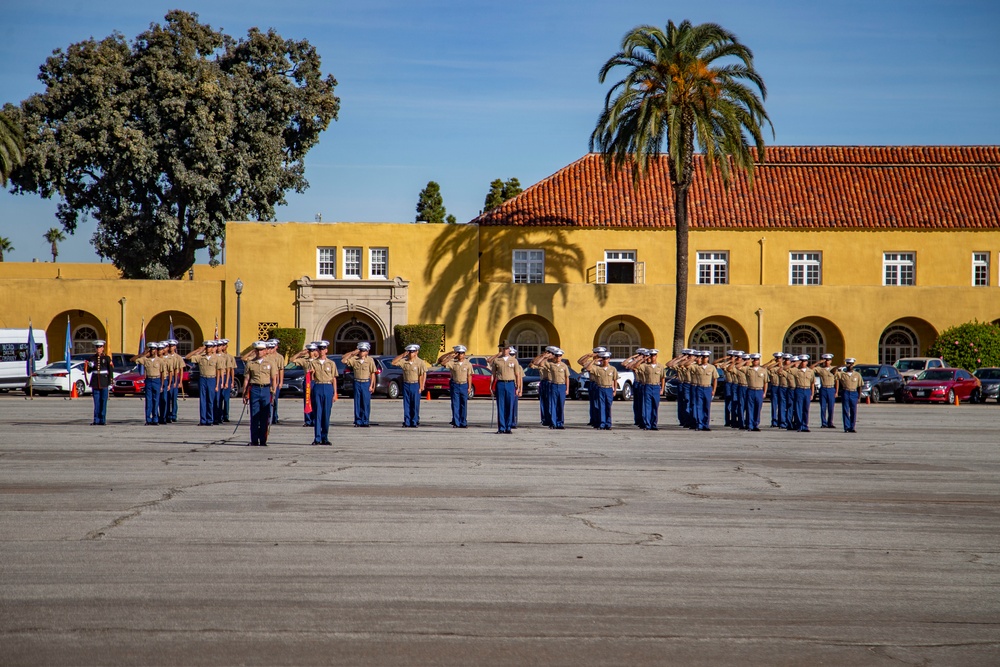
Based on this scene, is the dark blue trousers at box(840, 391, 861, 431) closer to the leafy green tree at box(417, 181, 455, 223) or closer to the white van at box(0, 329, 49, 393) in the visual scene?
the white van at box(0, 329, 49, 393)

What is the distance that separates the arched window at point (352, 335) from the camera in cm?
4778

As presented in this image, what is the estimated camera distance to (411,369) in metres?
24.2

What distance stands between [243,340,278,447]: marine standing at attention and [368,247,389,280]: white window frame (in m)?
27.8

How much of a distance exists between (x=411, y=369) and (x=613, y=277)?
80.5ft

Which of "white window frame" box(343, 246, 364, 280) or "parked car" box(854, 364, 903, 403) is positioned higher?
"white window frame" box(343, 246, 364, 280)

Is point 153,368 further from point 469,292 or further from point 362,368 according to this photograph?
point 469,292

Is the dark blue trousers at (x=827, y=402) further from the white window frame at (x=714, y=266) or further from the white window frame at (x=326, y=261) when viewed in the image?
the white window frame at (x=326, y=261)

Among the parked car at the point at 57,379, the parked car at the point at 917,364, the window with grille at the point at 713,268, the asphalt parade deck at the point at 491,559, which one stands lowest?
the asphalt parade deck at the point at 491,559

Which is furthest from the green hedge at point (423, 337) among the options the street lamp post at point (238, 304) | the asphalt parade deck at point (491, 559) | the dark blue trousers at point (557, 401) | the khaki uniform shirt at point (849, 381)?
the asphalt parade deck at point (491, 559)

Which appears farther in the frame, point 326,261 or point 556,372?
point 326,261

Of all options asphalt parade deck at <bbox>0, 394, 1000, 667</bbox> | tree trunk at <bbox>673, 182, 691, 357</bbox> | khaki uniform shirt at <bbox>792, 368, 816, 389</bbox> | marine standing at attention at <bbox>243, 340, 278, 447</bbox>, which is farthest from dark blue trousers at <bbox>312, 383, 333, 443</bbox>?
tree trunk at <bbox>673, 182, 691, 357</bbox>

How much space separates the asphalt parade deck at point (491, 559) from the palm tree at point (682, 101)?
23241 millimetres

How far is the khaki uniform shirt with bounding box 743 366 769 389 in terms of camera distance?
81.2ft

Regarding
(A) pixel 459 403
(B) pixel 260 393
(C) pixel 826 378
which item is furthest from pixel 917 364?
(B) pixel 260 393
